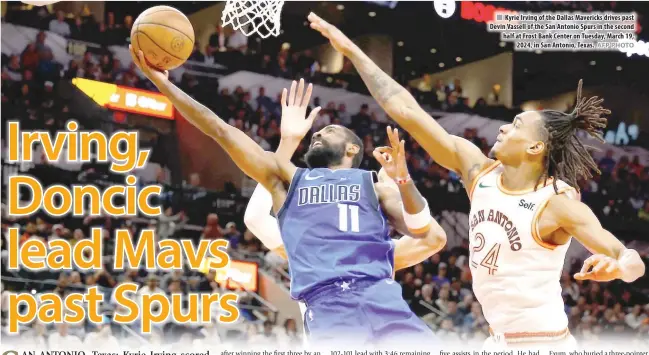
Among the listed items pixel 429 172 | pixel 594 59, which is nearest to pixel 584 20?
pixel 429 172

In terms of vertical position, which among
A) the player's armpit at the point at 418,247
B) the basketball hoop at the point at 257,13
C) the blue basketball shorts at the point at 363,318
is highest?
the basketball hoop at the point at 257,13

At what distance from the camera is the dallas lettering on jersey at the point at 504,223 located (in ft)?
15.3

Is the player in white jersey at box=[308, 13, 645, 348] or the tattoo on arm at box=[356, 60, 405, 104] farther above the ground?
the tattoo on arm at box=[356, 60, 405, 104]

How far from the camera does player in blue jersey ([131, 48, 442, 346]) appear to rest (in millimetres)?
4480

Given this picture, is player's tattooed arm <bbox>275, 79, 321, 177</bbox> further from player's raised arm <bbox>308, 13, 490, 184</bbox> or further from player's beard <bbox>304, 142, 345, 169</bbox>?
player's raised arm <bbox>308, 13, 490, 184</bbox>

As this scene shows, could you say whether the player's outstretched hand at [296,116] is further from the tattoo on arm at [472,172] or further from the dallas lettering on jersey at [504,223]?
the dallas lettering on jersey at [504,223]

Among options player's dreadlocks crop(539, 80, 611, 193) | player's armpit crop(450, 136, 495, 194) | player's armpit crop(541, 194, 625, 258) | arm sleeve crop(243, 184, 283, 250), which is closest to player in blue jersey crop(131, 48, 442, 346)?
player's armpit crop(450, 136, 495, 194)

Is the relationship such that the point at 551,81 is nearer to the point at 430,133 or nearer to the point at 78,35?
the point at 78,35

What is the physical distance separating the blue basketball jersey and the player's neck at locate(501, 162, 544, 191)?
74cm

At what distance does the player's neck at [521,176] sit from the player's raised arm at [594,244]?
0.70 feet

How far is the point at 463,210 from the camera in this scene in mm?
17484

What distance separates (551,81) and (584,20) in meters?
12.8

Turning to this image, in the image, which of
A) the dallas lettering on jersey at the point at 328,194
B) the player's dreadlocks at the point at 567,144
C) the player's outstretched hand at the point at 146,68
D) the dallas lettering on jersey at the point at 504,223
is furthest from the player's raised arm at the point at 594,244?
the player's outstretched hand at the point at 146,68

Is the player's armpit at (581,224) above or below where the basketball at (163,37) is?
below
